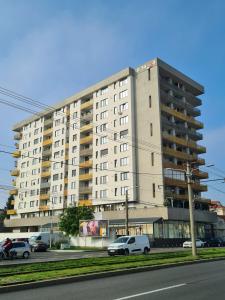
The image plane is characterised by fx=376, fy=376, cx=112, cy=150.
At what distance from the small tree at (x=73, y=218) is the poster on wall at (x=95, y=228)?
719cm

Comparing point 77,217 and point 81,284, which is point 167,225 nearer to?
point 77,217

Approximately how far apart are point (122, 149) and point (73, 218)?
18070mm

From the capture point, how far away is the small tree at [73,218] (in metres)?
58.8

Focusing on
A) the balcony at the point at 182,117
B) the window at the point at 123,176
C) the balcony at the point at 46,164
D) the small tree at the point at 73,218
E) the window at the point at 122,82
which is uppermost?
the window at the point at 122,82

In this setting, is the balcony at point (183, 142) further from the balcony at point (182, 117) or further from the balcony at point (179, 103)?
the balcony at point (179, 103)

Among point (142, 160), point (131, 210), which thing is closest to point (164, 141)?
point (142, 160)

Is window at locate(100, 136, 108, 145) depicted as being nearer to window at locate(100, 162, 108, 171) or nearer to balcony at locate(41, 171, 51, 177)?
window at locate(100, 162, 108, 171)

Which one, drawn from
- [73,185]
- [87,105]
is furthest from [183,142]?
[73,185]

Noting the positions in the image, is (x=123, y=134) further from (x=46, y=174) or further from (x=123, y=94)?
(x=46, y=174)

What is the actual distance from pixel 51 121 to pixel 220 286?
3275 inches

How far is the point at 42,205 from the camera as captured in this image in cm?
8525

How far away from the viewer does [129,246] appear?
3344 cm

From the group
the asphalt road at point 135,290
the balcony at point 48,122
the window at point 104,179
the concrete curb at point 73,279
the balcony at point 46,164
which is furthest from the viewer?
the balcony at point 48,122

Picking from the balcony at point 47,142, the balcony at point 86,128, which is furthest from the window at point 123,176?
the balcony at point 47,142
